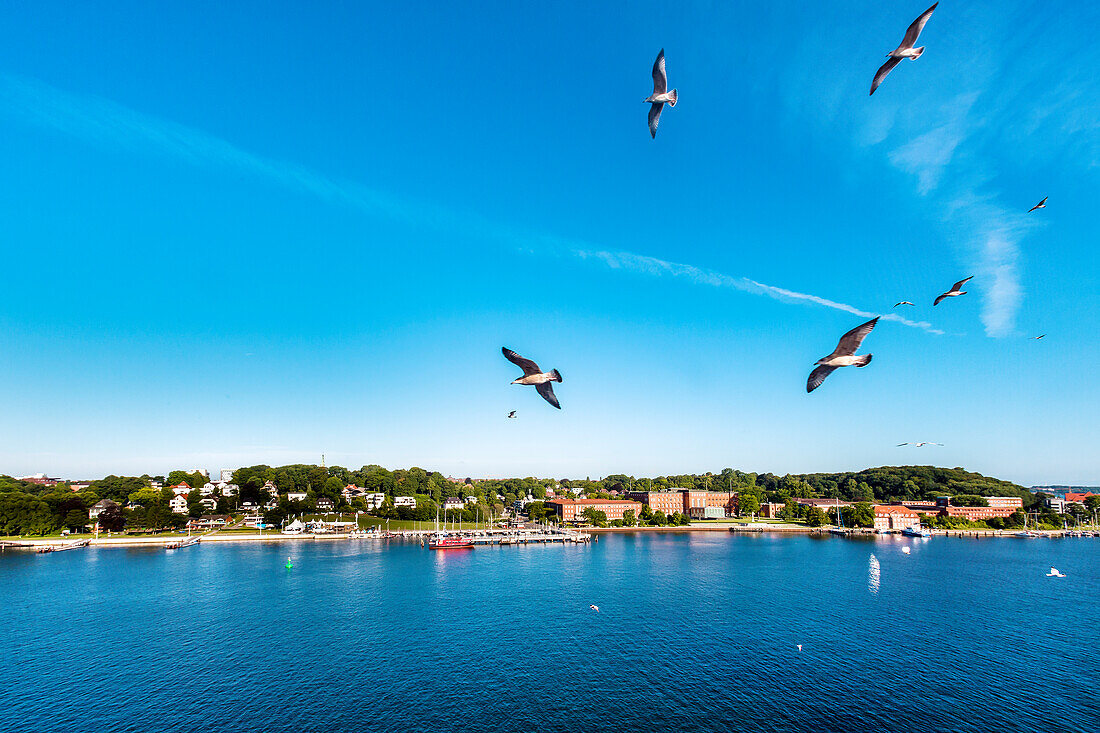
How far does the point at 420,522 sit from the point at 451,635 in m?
87.6

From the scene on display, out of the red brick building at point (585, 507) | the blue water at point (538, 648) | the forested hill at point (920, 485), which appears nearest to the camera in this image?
the blue water at point (538, 648)

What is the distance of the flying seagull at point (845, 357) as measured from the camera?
406 inches

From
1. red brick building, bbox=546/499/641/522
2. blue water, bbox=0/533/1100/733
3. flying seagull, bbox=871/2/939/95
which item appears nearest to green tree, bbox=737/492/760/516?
red brick building, bbox=546/499/641/522

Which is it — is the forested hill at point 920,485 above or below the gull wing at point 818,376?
below

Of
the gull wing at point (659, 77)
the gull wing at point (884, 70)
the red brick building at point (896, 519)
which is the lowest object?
the red brick building at point (896, 519)

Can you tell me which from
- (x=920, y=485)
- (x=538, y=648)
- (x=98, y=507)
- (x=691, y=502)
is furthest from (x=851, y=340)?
(x=920, y=485)

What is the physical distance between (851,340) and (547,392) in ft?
19.9

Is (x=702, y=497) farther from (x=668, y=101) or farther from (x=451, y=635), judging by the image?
(x=668, y=101)

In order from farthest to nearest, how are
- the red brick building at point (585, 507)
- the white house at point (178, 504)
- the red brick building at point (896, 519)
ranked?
the red brick building at point (585, 507), the red brick building at point (896, 519), the white house at point (178, 504)

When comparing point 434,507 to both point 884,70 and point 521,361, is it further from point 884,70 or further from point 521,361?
point 884,70

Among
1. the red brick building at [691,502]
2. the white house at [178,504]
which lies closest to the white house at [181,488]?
the white house at [178,504]

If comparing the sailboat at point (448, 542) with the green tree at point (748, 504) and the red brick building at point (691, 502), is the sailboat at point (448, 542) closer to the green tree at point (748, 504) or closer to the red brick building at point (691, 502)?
the red brick building at point (691, 502)

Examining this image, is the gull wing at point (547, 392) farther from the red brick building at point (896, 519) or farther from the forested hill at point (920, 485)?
the forested hill at point (920, 485)

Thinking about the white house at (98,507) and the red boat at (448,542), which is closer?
the red boat at (448,542)
